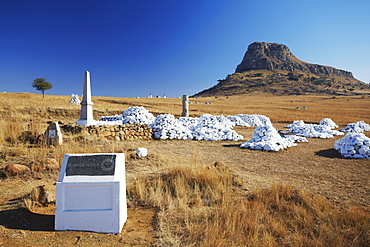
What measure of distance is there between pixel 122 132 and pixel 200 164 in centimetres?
682

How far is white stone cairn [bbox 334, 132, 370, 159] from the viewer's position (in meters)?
9.16

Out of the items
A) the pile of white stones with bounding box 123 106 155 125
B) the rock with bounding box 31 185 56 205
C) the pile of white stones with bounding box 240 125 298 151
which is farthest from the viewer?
the pile of white stones with bounding box 123 106 155 125

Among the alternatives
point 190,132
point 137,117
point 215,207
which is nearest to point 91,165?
point 215,207

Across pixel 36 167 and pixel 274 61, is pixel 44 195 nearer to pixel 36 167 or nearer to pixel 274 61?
pixel 36 167

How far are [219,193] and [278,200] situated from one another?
3.93 feet

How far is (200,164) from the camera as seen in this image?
6.73 meters

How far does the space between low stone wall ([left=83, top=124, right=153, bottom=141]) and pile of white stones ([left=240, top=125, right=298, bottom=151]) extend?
563 centimetres

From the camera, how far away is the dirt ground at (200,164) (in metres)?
3.12

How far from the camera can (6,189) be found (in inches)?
192

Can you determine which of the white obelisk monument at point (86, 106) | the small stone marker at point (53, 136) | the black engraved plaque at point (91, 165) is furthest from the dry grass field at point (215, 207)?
the white obelisk monument at point (86, 106)

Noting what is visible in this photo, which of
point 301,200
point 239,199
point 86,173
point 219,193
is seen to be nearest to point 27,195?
point 86,173

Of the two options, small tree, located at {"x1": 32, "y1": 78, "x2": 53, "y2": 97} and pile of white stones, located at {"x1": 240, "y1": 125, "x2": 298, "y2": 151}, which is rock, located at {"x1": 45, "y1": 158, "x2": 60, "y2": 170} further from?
small tree, located at {"x1": 32, "y1": 78, "x2": 53, "y2": 97}

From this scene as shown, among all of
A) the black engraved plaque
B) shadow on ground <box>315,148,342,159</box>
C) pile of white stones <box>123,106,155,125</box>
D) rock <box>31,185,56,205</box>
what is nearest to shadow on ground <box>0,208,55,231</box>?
rock <box>31,185,56,205</box>

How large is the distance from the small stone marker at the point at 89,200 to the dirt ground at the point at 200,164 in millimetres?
129
